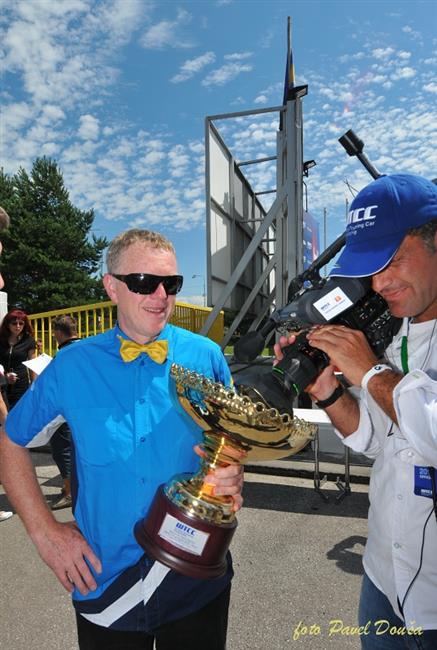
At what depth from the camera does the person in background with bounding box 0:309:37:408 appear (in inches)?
246

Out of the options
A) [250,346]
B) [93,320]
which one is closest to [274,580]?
[250,346]

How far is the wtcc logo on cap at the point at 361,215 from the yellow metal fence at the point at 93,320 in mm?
7858

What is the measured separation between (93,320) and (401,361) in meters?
8.69

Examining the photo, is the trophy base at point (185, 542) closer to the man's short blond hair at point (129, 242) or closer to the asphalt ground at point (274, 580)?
the man's short blond hair at point (129, 242)

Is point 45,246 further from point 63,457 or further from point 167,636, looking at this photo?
point 167,636

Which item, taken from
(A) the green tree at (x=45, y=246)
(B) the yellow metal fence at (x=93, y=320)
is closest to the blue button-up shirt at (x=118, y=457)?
(B) the yellow metal fence at (x=93, y=320)

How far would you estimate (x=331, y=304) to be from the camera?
4.32ft

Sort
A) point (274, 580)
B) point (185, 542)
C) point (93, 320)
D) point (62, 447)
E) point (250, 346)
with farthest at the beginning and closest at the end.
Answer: point (93, 320) < point (62, 447) < point (274, 580) < point (250, 346) < point (185, 542)

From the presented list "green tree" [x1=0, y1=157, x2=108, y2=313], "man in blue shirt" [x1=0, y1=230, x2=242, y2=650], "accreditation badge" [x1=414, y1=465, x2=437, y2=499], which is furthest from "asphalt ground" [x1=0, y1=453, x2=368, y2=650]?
"green tree" [x1=0, y1=157, x2=108, y2=313]

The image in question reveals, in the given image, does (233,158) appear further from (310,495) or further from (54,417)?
(54,417)

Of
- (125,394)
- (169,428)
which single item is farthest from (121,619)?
(125,394)

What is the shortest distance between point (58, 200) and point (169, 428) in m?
38.2

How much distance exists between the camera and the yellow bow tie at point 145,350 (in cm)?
166

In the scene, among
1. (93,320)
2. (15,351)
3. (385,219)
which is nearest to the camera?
(385,219)
